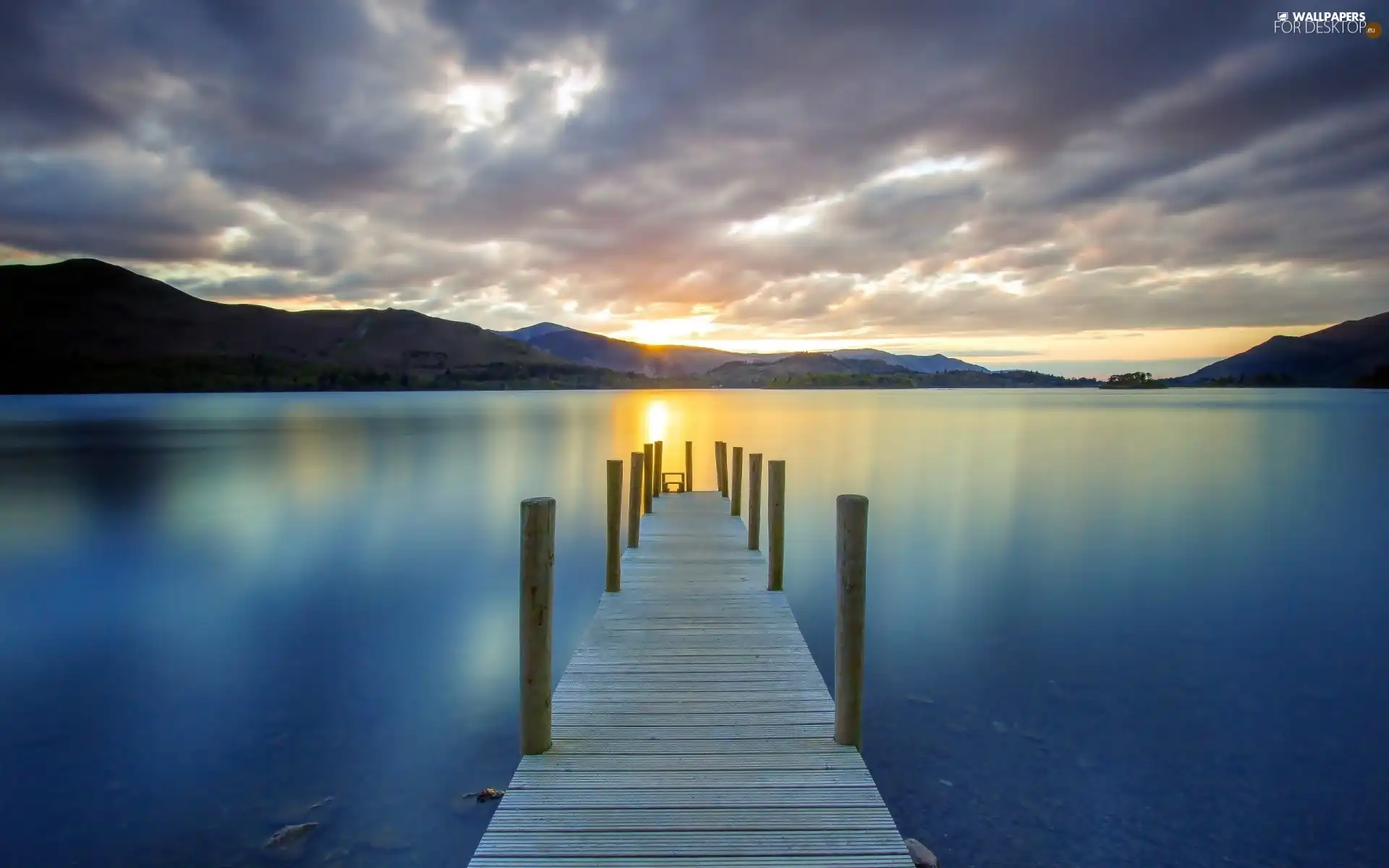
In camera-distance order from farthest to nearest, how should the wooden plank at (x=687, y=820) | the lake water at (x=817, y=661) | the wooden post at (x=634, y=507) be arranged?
the wooden post at (x=634, y=507) < the lake water at (x=817, y=661) < the wooden plank at (x=687, y=820)

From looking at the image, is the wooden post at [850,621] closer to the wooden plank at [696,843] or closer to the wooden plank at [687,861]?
the wooden plank at [696,843]

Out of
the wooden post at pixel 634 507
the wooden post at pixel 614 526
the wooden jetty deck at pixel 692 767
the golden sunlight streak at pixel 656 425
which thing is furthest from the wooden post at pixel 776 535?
the golden sunlight streak at pixel 656 425

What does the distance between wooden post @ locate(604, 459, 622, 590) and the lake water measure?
5.10ft

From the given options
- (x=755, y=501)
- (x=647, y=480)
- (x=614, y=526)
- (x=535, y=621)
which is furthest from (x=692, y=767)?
(x=647, y=480)

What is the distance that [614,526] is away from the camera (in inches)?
398

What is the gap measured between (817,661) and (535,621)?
5589 millimetres

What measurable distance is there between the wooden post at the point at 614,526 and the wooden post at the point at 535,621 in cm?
439

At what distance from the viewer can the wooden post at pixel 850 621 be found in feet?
17.5

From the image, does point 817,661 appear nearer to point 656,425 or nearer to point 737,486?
point 737,486

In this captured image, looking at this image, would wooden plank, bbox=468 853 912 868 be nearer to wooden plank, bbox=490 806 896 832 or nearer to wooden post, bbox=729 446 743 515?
wooden plank, bbox=490 806 896 832

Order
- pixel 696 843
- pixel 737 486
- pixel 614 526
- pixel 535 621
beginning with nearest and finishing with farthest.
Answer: pixel 696 843 < pixel 535 621 < pixel 614 526 < pixel 737 486

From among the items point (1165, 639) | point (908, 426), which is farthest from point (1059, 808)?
point (908, 426)

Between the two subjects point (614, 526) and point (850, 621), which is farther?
point (614, 526)

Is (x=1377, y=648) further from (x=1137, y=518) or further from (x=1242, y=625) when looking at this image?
(x=1137, y=518)
